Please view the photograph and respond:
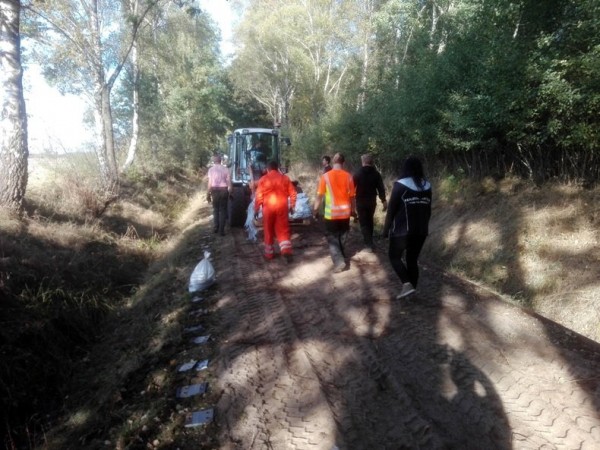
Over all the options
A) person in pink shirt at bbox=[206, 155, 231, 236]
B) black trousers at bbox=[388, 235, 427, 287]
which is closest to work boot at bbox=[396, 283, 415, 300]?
black trousers at bbox=[388, 235, 427, 287]

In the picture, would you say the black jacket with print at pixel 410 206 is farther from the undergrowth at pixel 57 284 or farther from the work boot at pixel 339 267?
the undergrowth at pixel 57 284

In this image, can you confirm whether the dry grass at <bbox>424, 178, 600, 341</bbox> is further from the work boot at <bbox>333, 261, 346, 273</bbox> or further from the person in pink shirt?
the person in pink shirt

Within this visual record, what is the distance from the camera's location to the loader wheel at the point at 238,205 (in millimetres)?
9938

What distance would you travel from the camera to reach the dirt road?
9.05 ft

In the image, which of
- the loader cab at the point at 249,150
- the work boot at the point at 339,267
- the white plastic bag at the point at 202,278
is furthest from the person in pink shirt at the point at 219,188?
the work boot at the point at 339,267

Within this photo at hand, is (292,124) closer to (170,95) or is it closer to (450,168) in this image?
(170,95)

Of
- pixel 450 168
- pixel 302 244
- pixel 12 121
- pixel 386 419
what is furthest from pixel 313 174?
pixel 386 419

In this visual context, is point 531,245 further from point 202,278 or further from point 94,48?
point 94,48

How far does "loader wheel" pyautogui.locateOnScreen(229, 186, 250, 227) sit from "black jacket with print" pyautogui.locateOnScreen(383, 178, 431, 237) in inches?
231

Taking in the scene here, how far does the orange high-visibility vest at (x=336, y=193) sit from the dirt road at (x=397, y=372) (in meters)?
1.20

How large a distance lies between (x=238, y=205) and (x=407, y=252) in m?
6.08

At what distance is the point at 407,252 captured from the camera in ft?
15.8

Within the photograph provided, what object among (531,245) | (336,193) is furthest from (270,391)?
(531,245)

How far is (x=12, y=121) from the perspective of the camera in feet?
23.6
